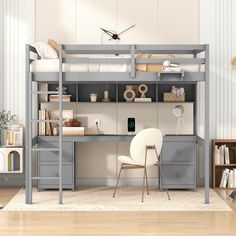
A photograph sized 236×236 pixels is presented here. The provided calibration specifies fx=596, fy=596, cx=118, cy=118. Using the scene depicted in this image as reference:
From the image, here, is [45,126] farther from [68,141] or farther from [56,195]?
[56,195]

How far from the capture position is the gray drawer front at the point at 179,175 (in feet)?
24.1

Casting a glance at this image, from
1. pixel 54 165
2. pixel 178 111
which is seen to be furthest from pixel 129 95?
pixel 54 165

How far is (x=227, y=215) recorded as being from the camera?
5879mm

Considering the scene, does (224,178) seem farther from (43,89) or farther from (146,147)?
(43,89)

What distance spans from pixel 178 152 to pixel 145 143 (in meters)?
0.84

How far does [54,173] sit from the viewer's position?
24.0 feet

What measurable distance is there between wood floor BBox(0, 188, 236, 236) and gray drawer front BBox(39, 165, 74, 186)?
1.34m

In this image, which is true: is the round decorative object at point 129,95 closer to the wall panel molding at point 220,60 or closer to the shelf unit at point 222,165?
the wall panel molding at point 220,60

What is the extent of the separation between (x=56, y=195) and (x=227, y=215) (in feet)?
7.02

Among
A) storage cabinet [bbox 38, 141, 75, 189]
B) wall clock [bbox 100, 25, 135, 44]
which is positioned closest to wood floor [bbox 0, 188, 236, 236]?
storage cabinet [bbox 38, 141, 75, 189]

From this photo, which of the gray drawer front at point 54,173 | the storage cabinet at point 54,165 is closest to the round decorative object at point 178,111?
the storage cabinet at point 54,165

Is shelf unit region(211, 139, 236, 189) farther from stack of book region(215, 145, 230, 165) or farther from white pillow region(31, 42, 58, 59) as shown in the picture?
white pillow region(31, 42, 58, 59)

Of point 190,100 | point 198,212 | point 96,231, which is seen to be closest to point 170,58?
point 190,100

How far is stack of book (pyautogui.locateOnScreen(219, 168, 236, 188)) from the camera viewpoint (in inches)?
299
